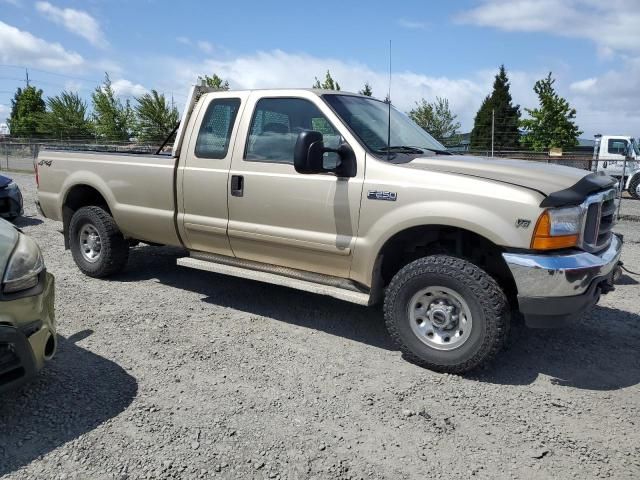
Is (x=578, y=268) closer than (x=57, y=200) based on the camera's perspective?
Yes

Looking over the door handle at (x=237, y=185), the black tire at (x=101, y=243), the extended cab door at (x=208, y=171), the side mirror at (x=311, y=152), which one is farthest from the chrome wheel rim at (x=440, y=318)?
the black tire at (x=101, y=243)

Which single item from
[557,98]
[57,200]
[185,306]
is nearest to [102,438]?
[185,306]

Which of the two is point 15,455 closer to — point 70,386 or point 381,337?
point 70,386

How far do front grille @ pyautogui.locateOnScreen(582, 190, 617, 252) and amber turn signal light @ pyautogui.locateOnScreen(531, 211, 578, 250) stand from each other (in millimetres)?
247

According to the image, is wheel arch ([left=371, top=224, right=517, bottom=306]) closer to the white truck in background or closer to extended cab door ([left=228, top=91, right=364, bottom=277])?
extended cab door ([left=228, top=91, right=364, bottom=277])

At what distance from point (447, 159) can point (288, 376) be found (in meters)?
2.03

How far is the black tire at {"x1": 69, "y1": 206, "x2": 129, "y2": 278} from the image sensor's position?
5770 mm

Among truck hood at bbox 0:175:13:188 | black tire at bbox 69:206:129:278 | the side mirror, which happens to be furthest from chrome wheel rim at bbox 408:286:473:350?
truck hood at bbox 0:175:13:188

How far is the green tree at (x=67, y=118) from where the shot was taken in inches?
1709

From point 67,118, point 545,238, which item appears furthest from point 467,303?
point 67,118

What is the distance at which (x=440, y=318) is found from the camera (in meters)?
3.77

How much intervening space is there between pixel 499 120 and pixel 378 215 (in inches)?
1509

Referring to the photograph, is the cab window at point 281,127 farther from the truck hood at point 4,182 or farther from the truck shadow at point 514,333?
the truck hood at point 4,182

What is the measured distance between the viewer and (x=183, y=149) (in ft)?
16.6
